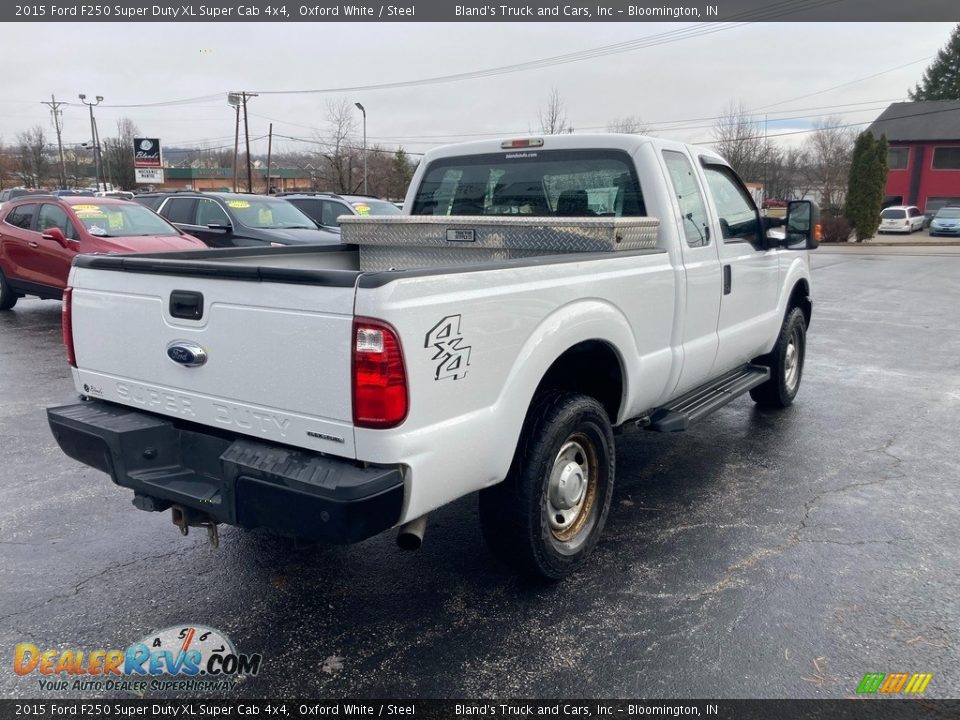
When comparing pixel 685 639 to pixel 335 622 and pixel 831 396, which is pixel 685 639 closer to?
pixel 335 622

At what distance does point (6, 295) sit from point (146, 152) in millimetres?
41482

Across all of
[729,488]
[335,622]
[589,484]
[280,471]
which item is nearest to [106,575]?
[335,622]

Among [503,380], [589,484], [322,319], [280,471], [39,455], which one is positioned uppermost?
[322,319]

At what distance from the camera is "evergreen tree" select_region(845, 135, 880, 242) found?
34.6 metres

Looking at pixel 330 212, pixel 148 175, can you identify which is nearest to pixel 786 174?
pixel 148 175

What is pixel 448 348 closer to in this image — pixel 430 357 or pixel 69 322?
pixel 430 357

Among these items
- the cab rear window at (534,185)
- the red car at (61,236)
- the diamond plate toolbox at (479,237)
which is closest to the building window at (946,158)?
the red car at (61,236)

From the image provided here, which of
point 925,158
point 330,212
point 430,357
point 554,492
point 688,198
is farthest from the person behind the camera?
point 925,158

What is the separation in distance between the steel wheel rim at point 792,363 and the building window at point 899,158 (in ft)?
181

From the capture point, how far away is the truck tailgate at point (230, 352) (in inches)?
103

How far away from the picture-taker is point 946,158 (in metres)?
51.2

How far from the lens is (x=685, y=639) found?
10.3 feet

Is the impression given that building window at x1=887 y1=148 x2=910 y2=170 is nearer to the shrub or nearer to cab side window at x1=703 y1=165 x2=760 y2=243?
the shrub

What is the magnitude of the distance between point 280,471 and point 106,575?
158 cm
